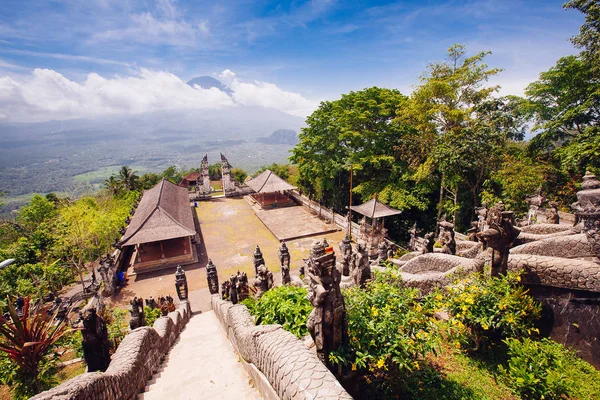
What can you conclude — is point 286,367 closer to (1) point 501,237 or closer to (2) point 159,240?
(1) point 501,237

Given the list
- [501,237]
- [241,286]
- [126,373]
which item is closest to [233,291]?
[241,286]

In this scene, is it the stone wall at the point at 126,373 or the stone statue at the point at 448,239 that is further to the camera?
A: the stone statue at the point at 448,239

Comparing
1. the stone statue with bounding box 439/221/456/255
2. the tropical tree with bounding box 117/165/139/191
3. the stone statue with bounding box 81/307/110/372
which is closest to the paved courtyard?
the stone statue with bounding box 81/307/110/372

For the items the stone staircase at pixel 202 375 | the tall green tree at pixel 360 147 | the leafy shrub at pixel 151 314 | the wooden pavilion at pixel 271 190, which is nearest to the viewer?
the stone staircase at pixel 202 375

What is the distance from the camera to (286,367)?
12.2ft

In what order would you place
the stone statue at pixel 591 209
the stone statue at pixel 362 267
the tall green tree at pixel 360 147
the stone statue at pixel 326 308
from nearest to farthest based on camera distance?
the stone statue at pixel 326 308
the stone statue at pixel 591 209
the stone statue at pixel 362 267
the tall green tree at pixel 360 147

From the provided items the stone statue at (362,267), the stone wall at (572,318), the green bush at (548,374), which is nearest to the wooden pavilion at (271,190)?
the stone statue at (362,267)

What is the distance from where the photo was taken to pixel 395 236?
22250mm

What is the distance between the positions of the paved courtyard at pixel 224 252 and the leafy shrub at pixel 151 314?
217cm

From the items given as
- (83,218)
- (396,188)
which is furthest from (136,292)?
(396,188)

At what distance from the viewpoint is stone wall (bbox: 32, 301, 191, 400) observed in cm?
352

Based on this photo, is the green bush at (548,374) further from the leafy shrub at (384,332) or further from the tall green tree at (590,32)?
the tall green tree at (590,32)

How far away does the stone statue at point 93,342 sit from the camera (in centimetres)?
594

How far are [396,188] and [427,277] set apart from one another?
13.7 meters
